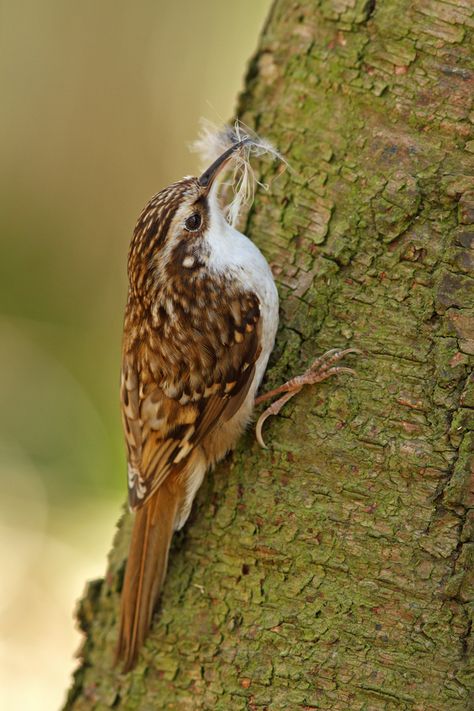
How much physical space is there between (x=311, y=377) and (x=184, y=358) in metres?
0.43

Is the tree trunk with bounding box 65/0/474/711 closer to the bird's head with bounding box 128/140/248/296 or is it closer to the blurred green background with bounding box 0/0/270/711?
the bird's head with bounding box 128/140/248/296

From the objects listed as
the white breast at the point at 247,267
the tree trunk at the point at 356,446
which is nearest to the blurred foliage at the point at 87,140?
the white breast at the point at 247,267

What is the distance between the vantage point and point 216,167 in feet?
7.86

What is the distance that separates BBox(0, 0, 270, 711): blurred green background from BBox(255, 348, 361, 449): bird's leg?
303cm

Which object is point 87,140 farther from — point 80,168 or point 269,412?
point 269,412

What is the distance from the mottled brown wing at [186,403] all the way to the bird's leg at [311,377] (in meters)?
0.17

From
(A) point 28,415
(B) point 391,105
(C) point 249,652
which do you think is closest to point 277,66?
(B) point 391,105

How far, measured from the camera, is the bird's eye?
2.38 meters

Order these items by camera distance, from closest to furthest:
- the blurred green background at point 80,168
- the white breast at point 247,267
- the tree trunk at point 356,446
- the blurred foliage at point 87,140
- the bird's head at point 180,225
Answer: the tree trunk at point 356,446 → the white breast at point 247,267 → the bird's head at point 180,225 → the blurred green background at point 80,168 → the blurred foliage at point 87,140

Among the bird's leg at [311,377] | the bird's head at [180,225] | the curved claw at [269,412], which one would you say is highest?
the bird's head at [180,225]

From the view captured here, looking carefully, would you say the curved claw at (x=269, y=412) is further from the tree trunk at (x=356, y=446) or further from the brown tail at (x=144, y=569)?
the brown tail at (x=144, y=569)

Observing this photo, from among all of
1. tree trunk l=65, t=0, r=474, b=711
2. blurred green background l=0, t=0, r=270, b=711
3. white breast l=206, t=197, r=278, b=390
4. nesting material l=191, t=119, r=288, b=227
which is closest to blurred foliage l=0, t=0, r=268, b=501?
blurred green background l=0, t=0, r=270, b=711

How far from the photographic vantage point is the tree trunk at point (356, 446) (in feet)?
6.33

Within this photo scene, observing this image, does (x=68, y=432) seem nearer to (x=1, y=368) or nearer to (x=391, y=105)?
(x=1, y=368)
